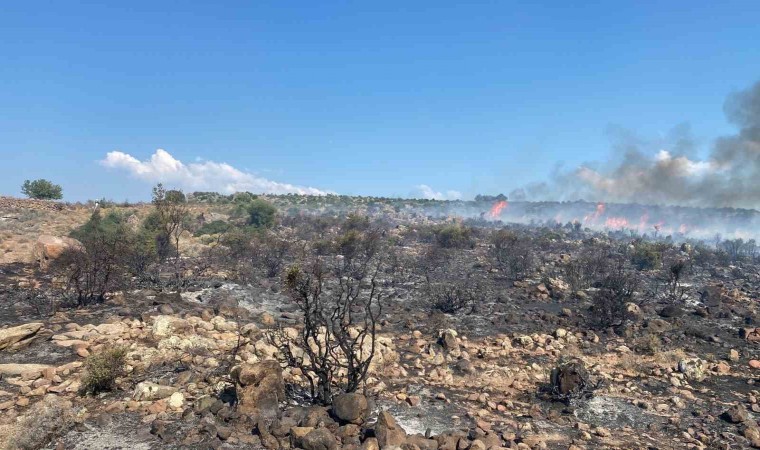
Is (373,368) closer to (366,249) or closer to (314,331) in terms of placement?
(314,331)

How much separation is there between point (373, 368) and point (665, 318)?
43.0ft

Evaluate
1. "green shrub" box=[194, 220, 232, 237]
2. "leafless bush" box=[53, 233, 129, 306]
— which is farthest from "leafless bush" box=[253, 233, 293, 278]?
"green shrub" box=[194, 220, 232, 237]

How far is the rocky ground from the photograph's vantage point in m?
6.16

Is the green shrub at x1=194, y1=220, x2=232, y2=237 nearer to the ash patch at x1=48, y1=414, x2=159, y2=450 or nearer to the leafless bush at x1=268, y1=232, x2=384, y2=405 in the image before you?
the leafless bush at x1=268, y1=232, x2=384, y2=405

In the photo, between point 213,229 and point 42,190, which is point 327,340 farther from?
point 42,190

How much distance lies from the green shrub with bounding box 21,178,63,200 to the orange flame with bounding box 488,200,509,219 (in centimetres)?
7445

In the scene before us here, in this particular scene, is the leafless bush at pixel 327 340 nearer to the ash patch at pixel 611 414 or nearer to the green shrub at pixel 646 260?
the ash patch at pixel 611 414

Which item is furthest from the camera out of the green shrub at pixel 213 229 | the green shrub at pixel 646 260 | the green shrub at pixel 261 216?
the green shrub at pixel 261 216

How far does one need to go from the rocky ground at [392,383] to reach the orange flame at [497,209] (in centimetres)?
7598

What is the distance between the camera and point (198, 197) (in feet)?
202

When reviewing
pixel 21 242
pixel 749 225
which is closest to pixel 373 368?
pixel 21 242

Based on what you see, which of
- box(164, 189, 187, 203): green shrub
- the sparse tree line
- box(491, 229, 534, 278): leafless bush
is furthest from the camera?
box(491, 229, 534, 278): leafless bush

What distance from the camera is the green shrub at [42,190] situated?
43688mm

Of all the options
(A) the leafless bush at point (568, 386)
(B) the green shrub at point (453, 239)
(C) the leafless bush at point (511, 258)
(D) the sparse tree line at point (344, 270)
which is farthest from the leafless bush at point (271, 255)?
(A) the leafless bush at point (568, 386)
